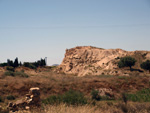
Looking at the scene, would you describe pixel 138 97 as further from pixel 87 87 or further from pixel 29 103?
pixel 29 103

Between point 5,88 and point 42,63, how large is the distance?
210ft

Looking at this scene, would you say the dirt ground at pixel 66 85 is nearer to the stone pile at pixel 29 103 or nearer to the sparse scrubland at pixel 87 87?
the sparse scrubland at pixel 87 87

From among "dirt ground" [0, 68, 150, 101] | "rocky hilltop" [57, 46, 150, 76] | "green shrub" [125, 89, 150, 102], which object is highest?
"rocky hilltop" [57, 46, 150, 76]

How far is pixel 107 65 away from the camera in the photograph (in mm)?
58844

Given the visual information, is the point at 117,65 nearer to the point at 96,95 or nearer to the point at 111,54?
the point at 111,54

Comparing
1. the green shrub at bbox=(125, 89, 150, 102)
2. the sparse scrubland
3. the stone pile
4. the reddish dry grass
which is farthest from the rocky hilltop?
the stone pile

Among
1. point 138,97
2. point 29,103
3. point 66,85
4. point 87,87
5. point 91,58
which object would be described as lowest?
point 138,97

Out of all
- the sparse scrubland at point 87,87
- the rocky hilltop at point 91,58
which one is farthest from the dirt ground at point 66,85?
the rocky hilltop at point 91,58

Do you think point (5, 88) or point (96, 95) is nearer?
point (96, 95)

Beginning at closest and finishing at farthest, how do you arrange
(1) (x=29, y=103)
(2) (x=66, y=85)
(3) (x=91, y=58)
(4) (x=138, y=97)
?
(1) (x=29, y=103)
(4) (x=138, y=97)
(2) (x=66, y=85)
(3) (x=91, y=58)

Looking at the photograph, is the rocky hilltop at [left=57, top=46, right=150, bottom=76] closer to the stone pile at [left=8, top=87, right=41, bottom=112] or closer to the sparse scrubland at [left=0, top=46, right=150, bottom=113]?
the sparse scrubland at [left=0, top=46, right=150, bottom=113]

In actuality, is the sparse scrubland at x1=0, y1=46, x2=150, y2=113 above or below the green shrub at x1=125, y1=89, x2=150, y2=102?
above

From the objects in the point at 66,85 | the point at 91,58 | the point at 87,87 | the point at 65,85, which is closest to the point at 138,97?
the point at 87,87

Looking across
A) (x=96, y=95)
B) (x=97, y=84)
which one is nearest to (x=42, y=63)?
(x=97, y=84)
